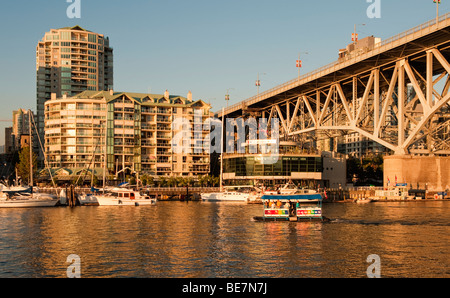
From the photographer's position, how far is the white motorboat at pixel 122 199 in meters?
99.9

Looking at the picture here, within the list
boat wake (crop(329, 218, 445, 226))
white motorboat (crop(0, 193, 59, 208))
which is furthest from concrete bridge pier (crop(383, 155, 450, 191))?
white motorboat (crop(0, 193, 59, 208))

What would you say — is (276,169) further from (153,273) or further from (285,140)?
(153,273)

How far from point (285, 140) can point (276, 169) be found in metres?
17.5

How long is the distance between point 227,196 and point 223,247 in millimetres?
67771

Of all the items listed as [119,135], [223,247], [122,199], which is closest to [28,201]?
[122,199]

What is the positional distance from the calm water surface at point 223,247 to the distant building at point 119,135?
8055 cm

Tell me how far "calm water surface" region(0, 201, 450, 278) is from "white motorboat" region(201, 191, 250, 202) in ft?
137

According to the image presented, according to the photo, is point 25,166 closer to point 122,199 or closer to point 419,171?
point 122,199

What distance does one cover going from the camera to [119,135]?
5969 inches

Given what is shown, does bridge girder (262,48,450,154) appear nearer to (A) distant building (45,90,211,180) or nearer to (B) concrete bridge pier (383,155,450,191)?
(B) concrete bridge pier (383,155,450,191)

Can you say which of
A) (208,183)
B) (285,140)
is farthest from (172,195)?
(285,140)

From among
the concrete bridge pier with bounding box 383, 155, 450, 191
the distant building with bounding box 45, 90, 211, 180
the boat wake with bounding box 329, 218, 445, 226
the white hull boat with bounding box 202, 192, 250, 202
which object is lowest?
the boat wake with bounding box 329, 218, 445, 226

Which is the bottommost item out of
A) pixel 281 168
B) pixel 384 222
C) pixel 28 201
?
pixel 384 222

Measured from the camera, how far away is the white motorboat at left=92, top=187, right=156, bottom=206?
9988 cm
